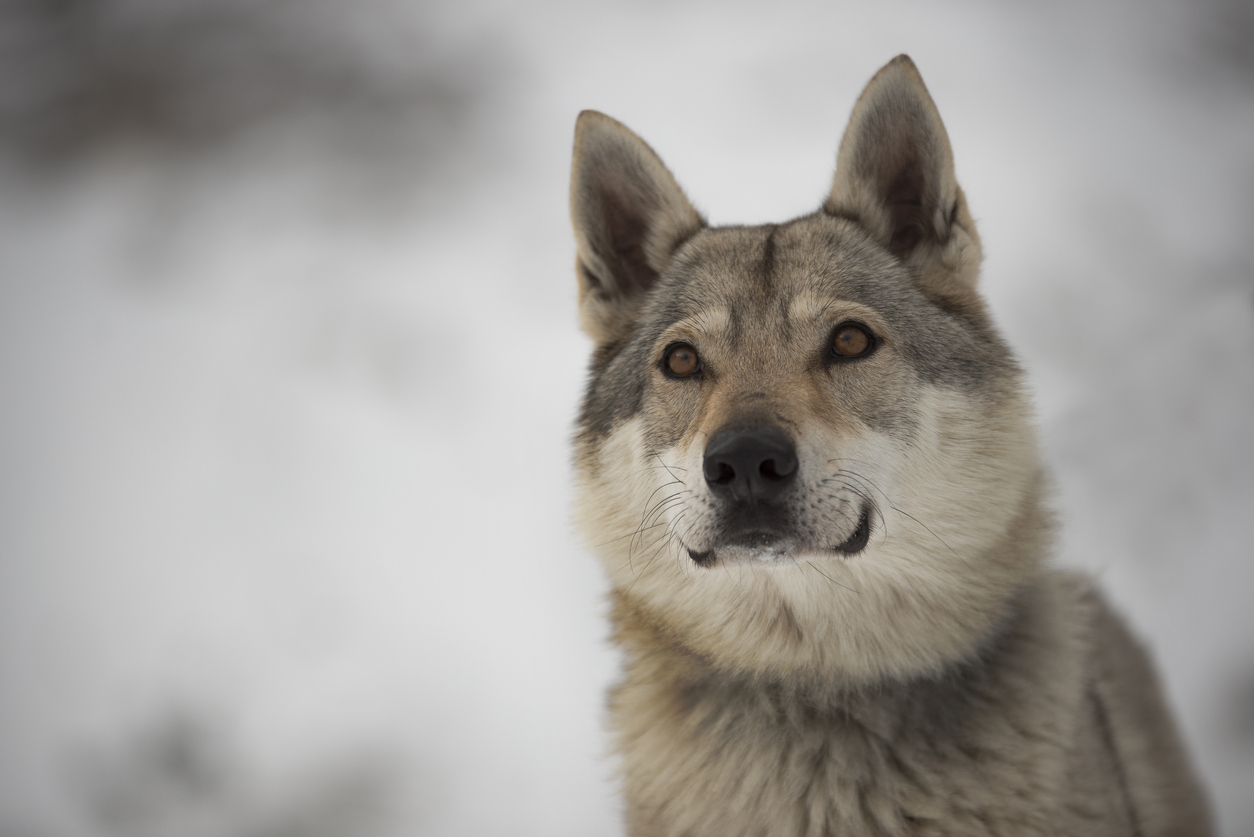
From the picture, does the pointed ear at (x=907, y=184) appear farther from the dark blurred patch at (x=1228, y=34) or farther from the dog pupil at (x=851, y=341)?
the dark blurred patch at (x=1228, y=34)

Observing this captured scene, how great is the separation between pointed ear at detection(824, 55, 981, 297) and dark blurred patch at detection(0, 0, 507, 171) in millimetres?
3001

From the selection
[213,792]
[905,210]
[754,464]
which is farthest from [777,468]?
[213,792]

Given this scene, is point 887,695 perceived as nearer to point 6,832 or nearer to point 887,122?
point 887,122

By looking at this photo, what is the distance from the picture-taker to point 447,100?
4.89 meters

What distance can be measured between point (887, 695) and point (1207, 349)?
3457 millimetres

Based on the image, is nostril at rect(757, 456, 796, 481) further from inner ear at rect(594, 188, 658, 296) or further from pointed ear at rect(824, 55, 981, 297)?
inner ear at rect(594, 188, 658, 296)

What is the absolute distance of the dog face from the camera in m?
2.15

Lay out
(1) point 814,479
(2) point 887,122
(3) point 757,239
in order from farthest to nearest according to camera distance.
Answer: (3) point 757,239, (2) point 887,122, (1) point 814,479

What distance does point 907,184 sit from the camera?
113 inches

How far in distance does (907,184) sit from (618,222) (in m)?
1.14

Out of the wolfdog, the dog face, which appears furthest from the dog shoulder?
the dog face

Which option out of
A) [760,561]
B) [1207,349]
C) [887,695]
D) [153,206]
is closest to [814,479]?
[760,561]

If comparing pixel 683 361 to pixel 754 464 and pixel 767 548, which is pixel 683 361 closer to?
pixel 754 464

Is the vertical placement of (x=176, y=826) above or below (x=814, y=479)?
below
